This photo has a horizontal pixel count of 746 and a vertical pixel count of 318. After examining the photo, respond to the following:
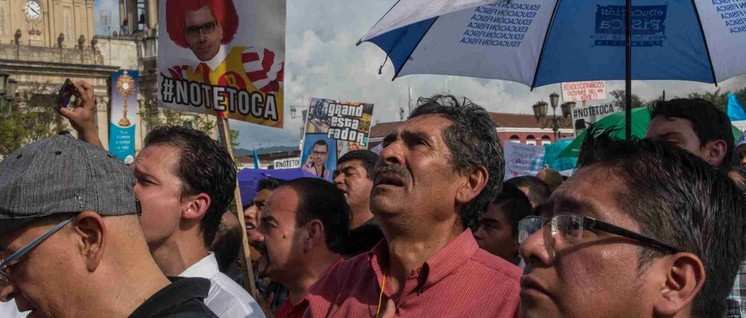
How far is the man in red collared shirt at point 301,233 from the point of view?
5.00 meters

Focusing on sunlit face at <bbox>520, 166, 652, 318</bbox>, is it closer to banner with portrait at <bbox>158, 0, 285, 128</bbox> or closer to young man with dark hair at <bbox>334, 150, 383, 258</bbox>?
young man with dark hair at <bbox>334, 150, 383, 258</bbox>

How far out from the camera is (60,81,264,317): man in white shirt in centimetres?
414

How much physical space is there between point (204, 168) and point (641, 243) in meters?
2.42

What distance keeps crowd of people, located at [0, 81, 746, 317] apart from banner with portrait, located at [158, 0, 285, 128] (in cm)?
65

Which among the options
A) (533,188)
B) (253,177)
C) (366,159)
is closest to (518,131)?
(253,177)

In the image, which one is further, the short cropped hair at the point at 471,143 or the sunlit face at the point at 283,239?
the sunlit face at the point at 283,239

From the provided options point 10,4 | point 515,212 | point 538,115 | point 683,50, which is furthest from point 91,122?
point 10,4

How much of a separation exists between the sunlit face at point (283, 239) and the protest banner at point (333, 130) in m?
12.4

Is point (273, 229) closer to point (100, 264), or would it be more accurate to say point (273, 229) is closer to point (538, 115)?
point (100, 264)

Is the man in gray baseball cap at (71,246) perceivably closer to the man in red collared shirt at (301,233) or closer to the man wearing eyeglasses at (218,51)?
the man in red collared shirt at (301,233)

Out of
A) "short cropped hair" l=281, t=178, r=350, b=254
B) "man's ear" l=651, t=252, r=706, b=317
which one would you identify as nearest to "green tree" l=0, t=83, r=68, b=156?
"short cropped hair" l=281, t=178, r=350, b=254

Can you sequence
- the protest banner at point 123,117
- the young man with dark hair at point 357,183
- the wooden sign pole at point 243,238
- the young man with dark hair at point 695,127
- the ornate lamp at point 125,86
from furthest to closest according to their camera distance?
the ornate lamp at point 125,86 → the protest banner at point 123,117 → the young man with dark hair at point 357,183 → the young man with dark hair at point 695,127 → the wooden sign pole at point 243,238

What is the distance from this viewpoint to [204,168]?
432 centimetres

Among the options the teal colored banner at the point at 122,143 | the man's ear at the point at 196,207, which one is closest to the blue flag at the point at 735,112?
the man's ear at the point at 196,207
